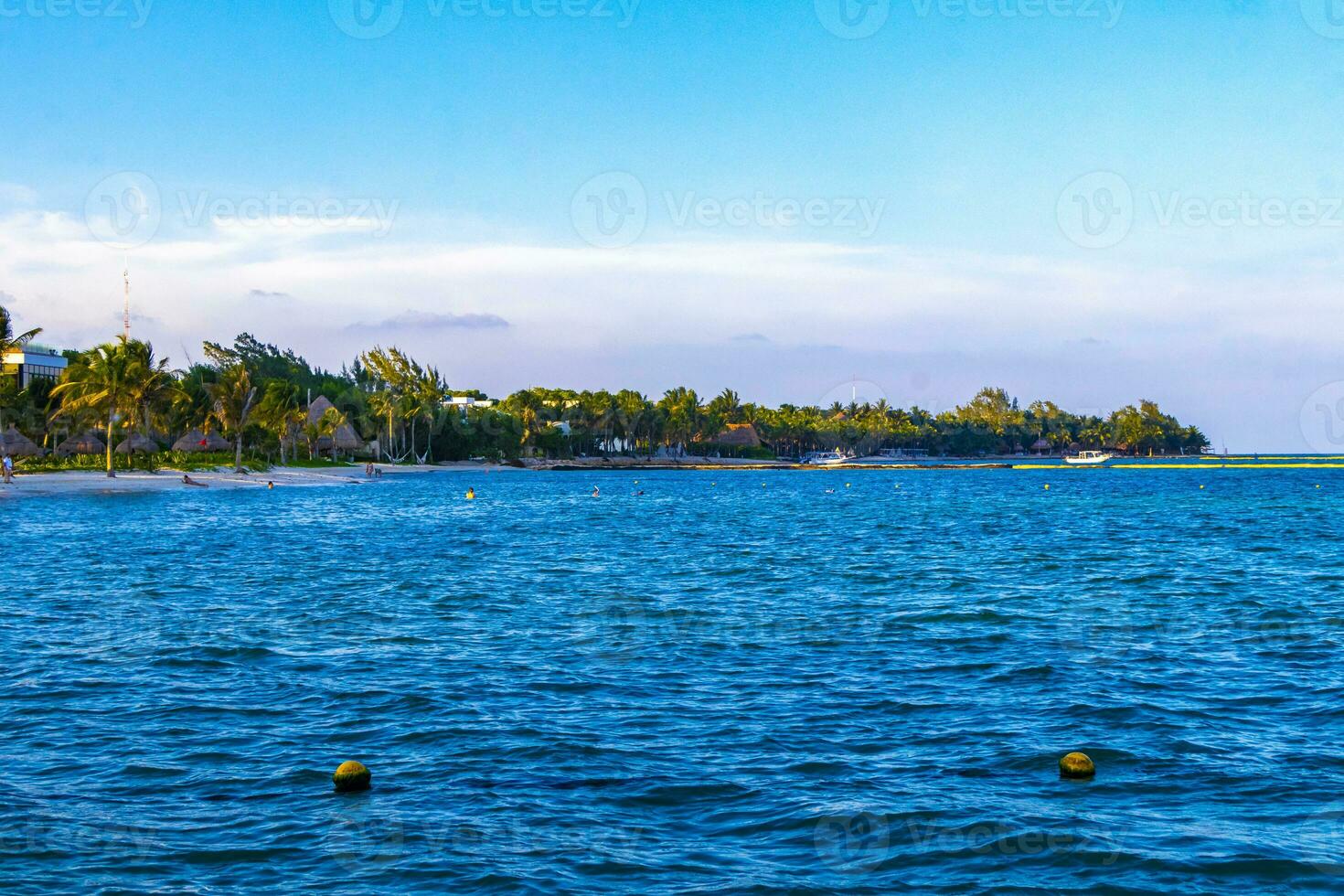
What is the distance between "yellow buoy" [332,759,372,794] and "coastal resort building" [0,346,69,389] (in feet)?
436

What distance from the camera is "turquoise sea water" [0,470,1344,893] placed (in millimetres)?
11398

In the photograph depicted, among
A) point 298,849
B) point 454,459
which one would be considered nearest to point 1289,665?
point 298,849

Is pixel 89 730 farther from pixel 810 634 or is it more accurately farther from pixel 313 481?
pixel 313 481

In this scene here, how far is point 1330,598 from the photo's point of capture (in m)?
32.6

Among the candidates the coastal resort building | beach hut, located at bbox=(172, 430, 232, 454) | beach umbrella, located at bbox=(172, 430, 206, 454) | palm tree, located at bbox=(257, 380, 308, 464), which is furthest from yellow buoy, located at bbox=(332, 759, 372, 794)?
the coastal resort building

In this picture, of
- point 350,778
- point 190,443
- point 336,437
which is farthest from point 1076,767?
point 336,437

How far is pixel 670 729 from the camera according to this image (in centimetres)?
1659

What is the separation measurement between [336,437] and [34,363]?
135 ft

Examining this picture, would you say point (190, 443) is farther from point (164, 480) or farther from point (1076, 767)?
point (1076, 767)

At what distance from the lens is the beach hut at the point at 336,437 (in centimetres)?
16412

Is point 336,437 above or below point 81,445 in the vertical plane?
above

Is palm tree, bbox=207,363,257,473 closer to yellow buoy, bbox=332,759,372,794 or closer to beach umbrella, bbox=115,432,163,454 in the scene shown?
beach umbrella, bbox=115,432,163,454

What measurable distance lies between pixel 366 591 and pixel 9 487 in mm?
63453

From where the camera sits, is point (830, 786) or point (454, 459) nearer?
point (830, 786)
